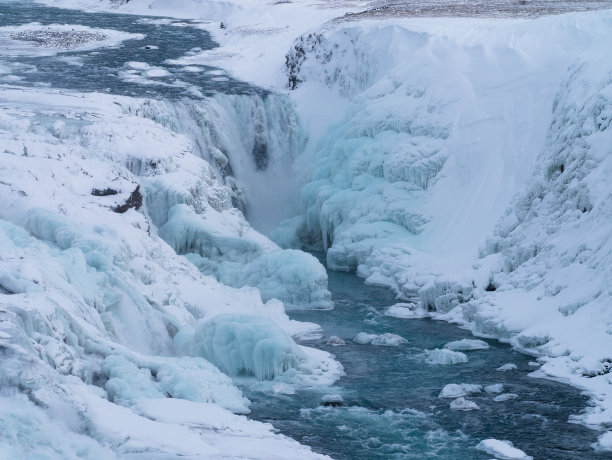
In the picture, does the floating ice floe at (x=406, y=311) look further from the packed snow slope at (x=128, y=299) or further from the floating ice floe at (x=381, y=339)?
the floating ice floe at (x=381, y=339)

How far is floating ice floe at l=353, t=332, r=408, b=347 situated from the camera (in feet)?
50.7

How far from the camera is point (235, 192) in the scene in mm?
24047

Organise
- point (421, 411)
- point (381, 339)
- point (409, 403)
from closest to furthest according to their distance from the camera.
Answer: point (421, 411)
point (409, 403)
point (381, 339)

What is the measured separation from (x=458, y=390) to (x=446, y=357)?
62.3 inches

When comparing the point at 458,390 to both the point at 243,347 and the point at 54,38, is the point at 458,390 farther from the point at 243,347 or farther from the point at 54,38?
the point at 54,38

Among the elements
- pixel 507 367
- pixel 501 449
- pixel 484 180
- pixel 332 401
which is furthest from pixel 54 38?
pixel 501 449

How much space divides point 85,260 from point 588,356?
7.24 meters

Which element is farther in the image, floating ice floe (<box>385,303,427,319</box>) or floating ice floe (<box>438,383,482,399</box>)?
floating ice floe (<box>385,303,427,319</box>)

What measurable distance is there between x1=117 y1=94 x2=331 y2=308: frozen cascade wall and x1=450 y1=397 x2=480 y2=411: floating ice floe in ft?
18.1

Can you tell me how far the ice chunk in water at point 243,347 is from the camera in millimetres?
13367

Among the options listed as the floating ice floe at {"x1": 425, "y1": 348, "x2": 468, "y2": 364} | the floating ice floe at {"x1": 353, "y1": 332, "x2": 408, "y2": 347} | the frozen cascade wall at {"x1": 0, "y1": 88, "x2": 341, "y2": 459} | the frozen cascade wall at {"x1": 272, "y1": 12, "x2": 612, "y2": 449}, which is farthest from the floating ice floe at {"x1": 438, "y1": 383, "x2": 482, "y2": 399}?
the floating ice floe at {"x1": 353, "y1": 332, "x2": 408, "y2": 347}

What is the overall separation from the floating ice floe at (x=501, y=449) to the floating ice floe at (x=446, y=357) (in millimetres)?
3276

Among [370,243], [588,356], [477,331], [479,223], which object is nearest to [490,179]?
[479,223]

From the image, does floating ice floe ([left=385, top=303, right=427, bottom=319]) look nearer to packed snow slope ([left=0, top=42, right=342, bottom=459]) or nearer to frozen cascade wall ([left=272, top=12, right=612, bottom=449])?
frozen cascade wall ([left=272, top=12, right=612, bottom=449])
